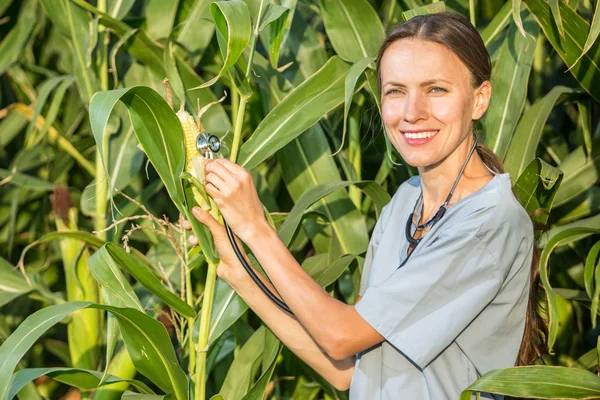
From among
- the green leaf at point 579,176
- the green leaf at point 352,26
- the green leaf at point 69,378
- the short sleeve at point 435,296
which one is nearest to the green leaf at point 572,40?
the green leaf at point 579,176

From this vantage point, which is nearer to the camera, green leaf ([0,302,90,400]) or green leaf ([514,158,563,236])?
green leaf ([0,302,90,400])

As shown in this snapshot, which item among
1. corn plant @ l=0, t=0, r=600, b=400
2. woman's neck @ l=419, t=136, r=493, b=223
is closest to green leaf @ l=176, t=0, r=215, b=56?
corn plant @ l=0, t=0, r=600, b=400

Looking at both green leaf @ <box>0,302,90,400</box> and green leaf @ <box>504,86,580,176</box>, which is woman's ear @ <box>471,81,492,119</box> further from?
green leaf @ <box>0,302,90,400</box>

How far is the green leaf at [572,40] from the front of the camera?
5.10ft

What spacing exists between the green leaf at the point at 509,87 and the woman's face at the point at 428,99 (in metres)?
0.42

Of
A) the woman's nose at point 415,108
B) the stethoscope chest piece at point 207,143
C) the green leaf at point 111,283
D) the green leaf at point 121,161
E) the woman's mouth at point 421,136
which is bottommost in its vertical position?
the green leaf at point 111,283

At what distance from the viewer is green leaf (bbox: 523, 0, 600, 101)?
1.55 meters

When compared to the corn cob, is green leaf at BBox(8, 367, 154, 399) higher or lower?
lower

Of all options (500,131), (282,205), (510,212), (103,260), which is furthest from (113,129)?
(510,212)

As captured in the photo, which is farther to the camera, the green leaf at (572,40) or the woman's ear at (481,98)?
the green leaf at (572,40)

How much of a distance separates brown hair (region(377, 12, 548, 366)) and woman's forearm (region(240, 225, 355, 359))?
28 cm

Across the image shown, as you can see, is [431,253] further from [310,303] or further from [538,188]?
[538,188]

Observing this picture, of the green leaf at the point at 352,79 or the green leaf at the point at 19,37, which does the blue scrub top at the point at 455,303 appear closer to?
the green leaf at the point at 352,79

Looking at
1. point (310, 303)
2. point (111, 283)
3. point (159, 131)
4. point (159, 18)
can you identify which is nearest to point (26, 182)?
point (159, 18)
